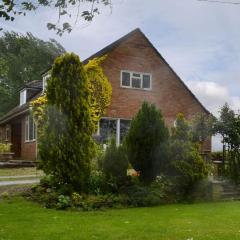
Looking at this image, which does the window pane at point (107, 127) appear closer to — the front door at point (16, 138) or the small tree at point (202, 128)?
the small tree at point (202, 128)

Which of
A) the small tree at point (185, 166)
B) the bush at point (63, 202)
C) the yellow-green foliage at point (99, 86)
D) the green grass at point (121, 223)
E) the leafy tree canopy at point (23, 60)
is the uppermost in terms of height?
the leafy tree canopy at point (23, 60)

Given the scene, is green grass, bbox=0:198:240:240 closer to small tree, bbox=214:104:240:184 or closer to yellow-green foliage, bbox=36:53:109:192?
yellow-green foliage, bbox=36:53:109:192

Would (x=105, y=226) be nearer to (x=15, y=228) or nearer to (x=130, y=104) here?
(x=15, y=228)

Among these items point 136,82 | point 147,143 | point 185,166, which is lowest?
point 185,166

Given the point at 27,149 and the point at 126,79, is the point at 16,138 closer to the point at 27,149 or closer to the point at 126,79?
the point at 27,149

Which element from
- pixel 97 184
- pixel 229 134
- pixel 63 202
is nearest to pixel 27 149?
pixel 229 134

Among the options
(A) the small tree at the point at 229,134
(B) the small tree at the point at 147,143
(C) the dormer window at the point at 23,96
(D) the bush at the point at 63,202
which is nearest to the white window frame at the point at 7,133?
(C) the dormer window at the point at 23,96

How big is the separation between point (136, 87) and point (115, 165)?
50.3 feet

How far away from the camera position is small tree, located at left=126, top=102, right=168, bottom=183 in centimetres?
1595

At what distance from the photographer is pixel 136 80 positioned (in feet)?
99.6

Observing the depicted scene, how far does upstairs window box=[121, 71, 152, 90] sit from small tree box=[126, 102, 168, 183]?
13.7 meters

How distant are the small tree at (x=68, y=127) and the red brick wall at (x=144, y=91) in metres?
13.7

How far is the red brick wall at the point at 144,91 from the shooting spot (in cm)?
2959

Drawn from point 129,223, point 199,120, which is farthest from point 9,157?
point 129,223
